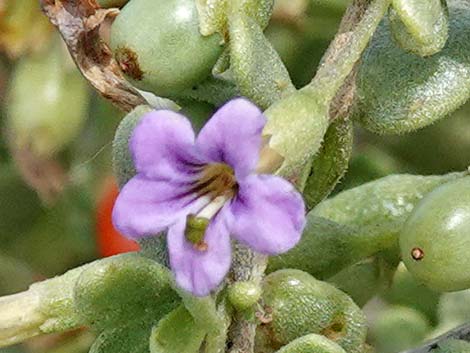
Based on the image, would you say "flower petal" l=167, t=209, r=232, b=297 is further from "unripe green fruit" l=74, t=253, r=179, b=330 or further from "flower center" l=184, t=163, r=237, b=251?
"unripe green fruit" l=74, t=253, r=179, b=330

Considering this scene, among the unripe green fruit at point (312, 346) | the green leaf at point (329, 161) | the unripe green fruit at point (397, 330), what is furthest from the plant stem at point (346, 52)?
the unripe green fruit at point (397, 330)

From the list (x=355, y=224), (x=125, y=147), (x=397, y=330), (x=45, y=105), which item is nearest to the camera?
(x=125, y=147)

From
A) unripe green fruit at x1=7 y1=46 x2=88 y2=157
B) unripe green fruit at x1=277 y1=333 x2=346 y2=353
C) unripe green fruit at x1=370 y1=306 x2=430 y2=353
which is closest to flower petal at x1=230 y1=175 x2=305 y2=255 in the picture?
unripe green fruit at x1=277 y1=333 x2=346 y2=353

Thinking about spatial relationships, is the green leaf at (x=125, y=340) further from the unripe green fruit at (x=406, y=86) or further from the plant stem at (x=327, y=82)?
the unripe green fruit at (x=406, y=86)

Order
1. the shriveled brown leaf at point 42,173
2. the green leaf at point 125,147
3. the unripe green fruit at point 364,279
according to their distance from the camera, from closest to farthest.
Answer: the green leaf at point 125,147 < the unripe green fruit at point 364,279 < the shriveled brown leaf at point 42,173

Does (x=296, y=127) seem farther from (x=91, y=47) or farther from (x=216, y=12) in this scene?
(x=91, y=47)

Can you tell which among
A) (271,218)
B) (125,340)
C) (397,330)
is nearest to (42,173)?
(397,330)
